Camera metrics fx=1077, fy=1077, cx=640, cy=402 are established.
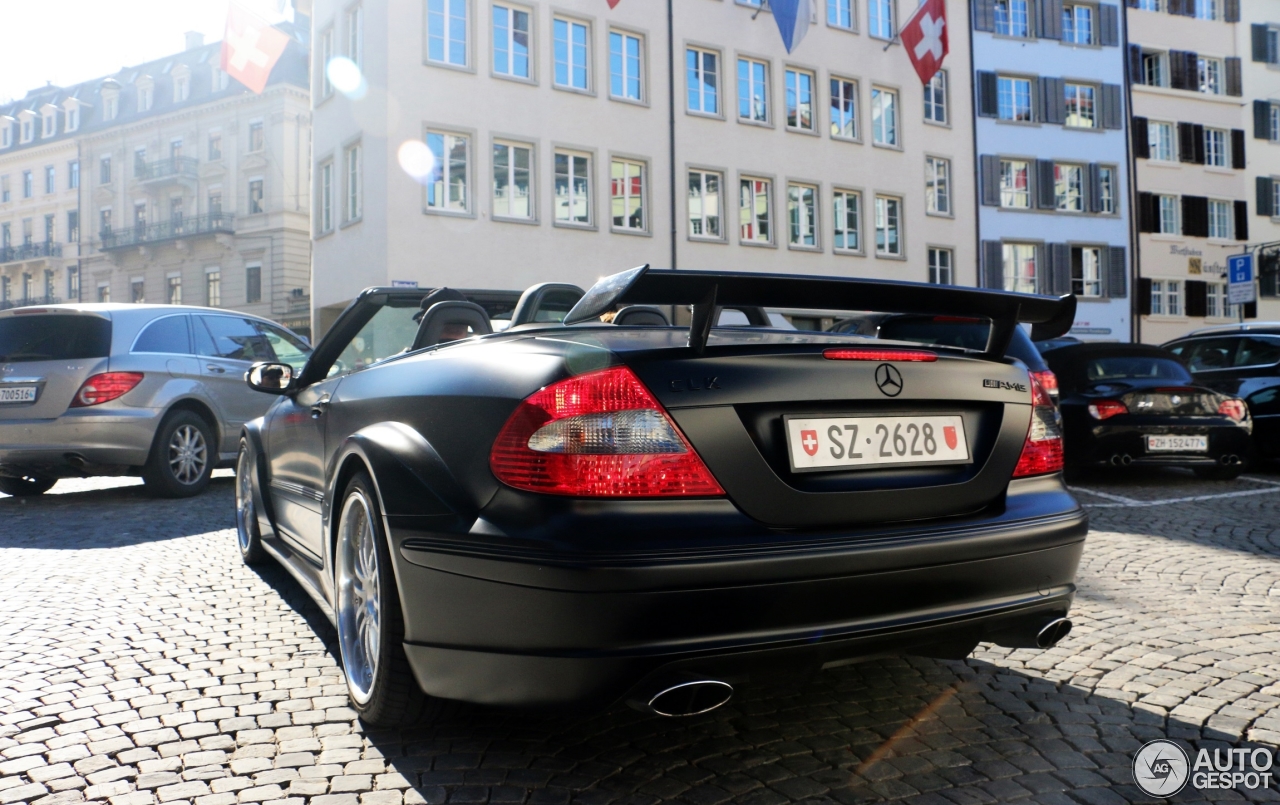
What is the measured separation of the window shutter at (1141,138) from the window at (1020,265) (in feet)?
21.9

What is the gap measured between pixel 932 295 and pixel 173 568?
4339 millimetres

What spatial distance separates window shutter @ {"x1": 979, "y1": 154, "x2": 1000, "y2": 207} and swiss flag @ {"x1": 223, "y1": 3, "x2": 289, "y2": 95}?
21.2 m

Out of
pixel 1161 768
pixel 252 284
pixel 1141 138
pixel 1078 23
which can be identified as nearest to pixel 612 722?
pixel 1161 768

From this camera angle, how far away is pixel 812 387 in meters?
2.56

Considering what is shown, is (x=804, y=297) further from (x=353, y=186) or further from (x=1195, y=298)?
(x=1195, y=298)

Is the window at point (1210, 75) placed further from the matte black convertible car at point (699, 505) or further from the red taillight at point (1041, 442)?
the matte black convertible car at point (699, 505)

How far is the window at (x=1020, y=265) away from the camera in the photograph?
34125 millimetres

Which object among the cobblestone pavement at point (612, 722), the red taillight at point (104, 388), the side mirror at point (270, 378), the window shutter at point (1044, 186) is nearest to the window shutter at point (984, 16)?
the window shutter at point (1044, 186)

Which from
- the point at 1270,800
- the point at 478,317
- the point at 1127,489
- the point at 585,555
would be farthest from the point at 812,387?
the point at 1127,489

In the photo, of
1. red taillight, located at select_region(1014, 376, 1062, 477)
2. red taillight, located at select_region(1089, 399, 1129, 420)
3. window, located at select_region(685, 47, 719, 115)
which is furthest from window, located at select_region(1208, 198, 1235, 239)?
red taillight, located at select_region(1014, 376, 1062, 477)

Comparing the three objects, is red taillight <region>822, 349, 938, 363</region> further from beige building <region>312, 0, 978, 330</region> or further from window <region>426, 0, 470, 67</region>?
window <region>426, 0, 470, 67</region>

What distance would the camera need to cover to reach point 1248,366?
1078 centimetres

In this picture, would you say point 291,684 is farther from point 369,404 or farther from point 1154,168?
point 1154,168

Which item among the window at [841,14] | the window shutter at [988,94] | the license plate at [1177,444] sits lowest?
the license plate at [1177,444]
